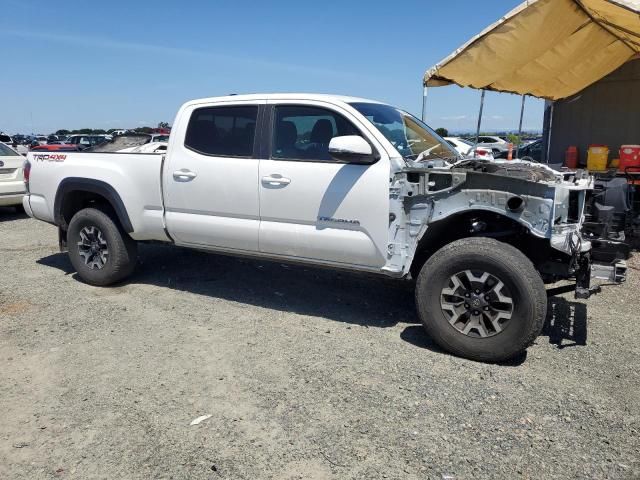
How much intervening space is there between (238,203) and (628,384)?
3.34 m

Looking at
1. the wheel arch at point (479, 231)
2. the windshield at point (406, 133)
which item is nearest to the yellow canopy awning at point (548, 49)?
the windshield at point (406, 133)

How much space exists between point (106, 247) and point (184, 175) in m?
1.41

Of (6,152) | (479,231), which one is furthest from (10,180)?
(479,231)

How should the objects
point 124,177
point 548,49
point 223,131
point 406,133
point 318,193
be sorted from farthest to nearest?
point 548,49
point 124,177
point 223,131
point 406,133
point 318,193

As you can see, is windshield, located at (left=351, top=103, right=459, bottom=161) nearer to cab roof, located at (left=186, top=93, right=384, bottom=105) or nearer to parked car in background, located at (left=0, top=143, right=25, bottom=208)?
cab roof, located at (left=186, top=93, right=384, bottom=105)

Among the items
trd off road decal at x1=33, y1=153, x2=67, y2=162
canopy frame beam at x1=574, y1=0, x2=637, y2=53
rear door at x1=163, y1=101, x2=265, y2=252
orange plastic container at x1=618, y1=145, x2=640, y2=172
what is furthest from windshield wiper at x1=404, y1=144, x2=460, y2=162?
orange plastic container at x1=618, y1=145, x2=640, y2=172

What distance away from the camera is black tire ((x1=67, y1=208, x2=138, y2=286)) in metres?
5.59

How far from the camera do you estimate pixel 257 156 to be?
4.70 meters

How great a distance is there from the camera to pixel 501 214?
3.84m

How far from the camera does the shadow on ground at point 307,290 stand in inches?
185

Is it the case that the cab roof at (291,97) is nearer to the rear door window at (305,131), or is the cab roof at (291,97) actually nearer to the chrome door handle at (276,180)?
the rear door window at (305,131)

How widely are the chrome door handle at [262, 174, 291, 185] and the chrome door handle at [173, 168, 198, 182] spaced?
0.79 m

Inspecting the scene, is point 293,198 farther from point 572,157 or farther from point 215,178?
point 572,157

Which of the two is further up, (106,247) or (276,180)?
(276,180)
